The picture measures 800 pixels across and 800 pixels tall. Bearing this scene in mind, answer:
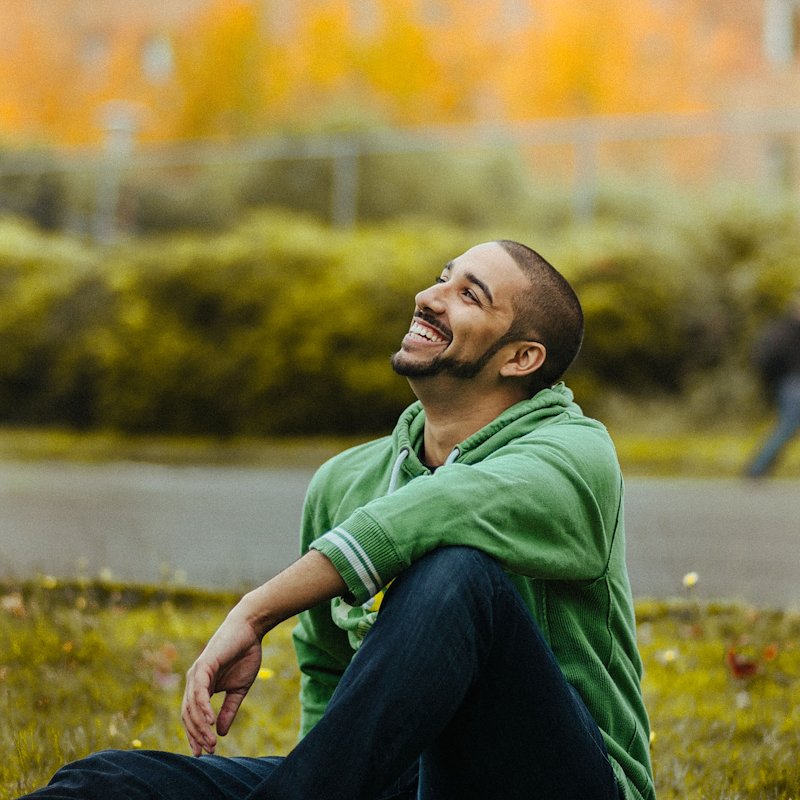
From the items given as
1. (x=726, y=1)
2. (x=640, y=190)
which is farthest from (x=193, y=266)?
(x=726, y=1)

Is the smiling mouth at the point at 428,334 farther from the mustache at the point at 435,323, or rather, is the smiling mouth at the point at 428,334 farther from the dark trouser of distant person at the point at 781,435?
the dark trouser of distant person at the point at 781,435

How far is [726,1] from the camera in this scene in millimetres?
26297

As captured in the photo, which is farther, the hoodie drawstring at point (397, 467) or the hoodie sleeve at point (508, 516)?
the hoodie drawstring at point (397, 467)

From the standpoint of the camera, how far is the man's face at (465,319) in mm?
2695

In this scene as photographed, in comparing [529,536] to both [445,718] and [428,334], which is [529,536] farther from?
[428,334]

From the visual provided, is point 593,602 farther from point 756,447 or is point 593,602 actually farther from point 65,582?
point 756,447

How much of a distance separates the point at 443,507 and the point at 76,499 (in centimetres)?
795

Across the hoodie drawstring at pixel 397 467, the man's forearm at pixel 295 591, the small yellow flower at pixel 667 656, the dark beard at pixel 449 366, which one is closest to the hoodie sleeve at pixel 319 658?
the hoodie drawstring at pixel 397 467

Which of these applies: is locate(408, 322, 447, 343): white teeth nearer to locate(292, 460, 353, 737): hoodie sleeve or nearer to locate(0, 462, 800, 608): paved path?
locate(292, 460, 353, 737): hoodie sleeve

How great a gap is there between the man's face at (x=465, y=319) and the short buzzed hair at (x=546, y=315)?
18 millimetres

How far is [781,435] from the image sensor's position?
11312 millimetres

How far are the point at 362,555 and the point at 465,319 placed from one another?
0.66 meters

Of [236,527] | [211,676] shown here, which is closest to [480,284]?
[211,676]

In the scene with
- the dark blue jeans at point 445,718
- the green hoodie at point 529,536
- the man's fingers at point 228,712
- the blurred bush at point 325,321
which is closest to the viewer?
the dark blue jeans at point 445,718
